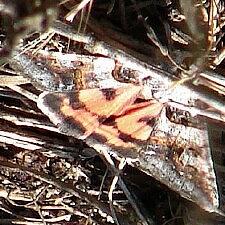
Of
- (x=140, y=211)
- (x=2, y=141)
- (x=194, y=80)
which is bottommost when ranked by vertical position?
(x=140, y=211)

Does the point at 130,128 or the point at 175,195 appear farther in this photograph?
the point at 175,195

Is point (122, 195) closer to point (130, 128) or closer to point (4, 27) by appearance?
point (130, 128)

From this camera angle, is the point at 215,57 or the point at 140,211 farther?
the point at 140,211

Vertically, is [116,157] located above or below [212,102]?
below

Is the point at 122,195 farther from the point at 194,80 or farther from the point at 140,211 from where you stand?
the point at 194,80

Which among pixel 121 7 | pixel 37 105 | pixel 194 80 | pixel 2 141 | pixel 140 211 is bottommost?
pixel 140 211

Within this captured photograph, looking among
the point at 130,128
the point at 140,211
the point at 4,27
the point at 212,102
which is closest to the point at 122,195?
the point at 140,211

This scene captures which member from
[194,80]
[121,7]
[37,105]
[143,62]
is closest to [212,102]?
[194,80]

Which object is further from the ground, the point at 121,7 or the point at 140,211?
the point at 121,7
